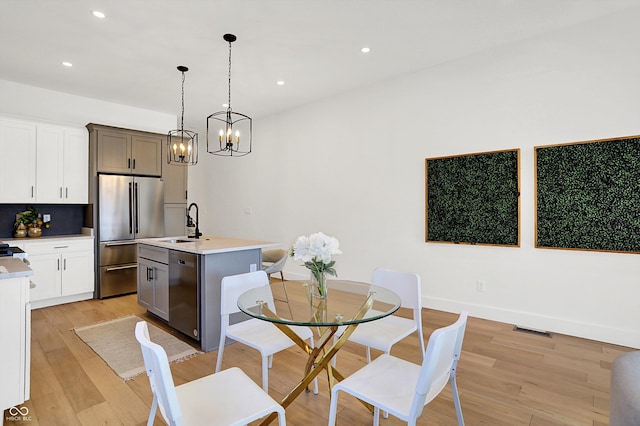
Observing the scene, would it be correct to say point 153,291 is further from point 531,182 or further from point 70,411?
point 531,182

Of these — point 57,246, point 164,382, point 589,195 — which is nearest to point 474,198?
point 589,195

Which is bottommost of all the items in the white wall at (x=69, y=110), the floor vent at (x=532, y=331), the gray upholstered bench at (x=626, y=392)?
the floor vent at (x=532, y=331)

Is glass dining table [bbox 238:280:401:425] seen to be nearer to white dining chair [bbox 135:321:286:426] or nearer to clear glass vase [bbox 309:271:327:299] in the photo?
clear glass vase [bbox 309:271:327:299]

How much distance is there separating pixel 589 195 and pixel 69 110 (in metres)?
6.66

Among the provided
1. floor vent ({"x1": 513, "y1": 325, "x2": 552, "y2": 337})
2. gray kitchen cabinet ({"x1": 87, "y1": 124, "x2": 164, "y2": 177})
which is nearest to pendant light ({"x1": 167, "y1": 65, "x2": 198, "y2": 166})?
gray kitchen cabinet ({"x1": 87, "y1": 124, "x2": 164, "y2": 177})

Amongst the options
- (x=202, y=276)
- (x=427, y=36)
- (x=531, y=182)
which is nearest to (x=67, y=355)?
(x=202, y=276)

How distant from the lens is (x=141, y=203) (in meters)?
5.07

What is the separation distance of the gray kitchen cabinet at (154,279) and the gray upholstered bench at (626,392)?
3389 mm

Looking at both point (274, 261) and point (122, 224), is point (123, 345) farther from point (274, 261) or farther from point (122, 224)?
point (122, 224)

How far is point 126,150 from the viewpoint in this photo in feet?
16.4

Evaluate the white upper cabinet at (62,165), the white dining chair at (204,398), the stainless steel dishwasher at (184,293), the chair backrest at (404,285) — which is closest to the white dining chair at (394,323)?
the chair backrest at (404,285)

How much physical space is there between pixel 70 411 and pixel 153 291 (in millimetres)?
1612

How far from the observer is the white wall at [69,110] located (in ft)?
14.6

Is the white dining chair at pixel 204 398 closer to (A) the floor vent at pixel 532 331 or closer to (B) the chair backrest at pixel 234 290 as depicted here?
(B) the chair backrest at pixel 234 290
